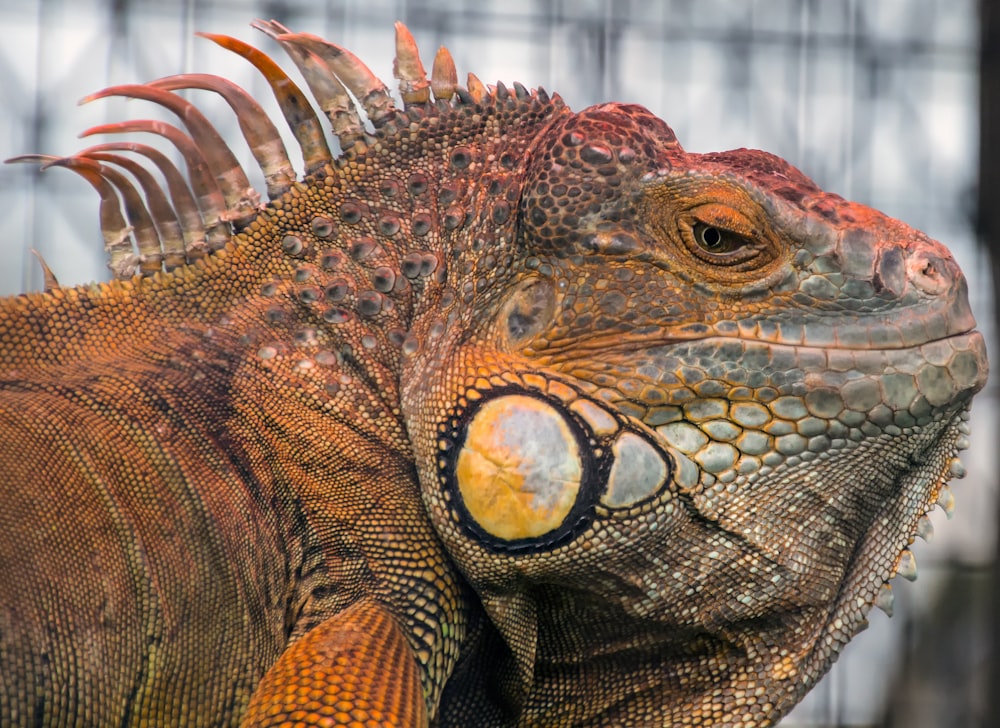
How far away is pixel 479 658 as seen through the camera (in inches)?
78.7

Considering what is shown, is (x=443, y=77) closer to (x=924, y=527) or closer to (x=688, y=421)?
(x=688, y=421)

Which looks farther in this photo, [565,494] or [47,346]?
[47,346]

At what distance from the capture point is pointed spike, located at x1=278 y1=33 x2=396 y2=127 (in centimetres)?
214

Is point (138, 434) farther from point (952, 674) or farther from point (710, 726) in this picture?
point (952, 674)

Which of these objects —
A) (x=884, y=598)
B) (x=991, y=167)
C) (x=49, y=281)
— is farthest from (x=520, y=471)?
(x=991, y=167)

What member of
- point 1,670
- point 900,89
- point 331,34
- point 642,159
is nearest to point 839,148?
point 900,89

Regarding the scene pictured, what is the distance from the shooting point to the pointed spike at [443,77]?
2.16 m

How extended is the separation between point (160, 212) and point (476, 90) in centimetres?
74

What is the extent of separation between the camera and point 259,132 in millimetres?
2205

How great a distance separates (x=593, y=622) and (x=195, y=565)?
0.76 meters

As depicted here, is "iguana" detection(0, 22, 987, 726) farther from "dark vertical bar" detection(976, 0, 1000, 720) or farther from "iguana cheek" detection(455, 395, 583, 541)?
"dark vertical bar" detection(976, 0, 1000, 720)

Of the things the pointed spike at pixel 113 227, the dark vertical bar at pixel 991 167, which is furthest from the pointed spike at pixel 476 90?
the dark vertical bar at pixel 991 167

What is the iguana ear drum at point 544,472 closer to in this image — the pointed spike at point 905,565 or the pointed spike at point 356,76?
the pointed spike at point 905,565

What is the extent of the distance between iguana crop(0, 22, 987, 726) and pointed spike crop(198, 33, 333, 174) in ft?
0.22
